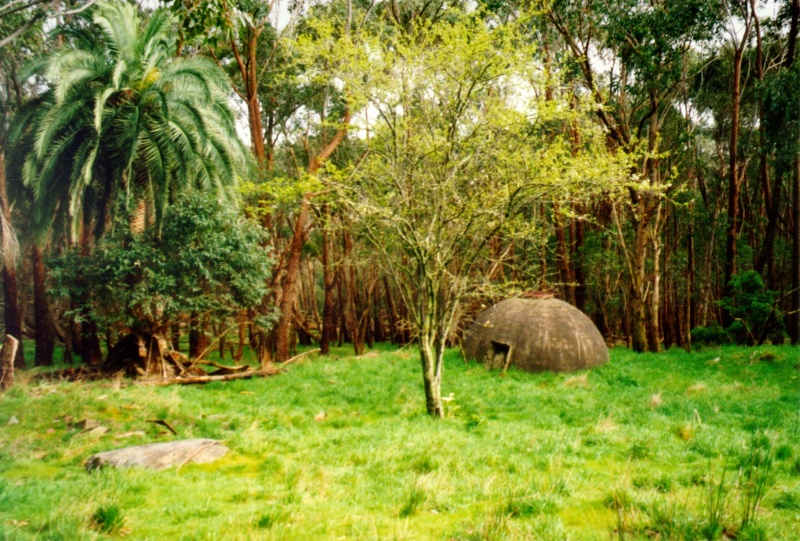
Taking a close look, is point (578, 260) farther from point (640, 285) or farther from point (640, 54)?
point (640, 54)

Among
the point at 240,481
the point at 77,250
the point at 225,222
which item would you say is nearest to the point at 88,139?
the point at 77,250

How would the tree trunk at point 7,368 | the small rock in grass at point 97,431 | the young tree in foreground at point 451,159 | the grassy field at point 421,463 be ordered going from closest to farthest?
the grassy field at point 421,463, the small rock in grass at point 97,431, the young tree in foreground at point 451,159, the tree trunk at point 7,368

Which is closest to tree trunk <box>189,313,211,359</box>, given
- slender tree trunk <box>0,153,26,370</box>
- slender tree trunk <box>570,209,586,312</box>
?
slender tree trunk <box>0,153,26,370</box>

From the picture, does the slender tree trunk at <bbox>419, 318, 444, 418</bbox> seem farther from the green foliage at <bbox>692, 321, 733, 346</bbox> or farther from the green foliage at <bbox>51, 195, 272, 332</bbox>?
the green foliage at <bbox>692, 321, 733, 346</bbox>

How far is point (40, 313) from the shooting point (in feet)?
71.9

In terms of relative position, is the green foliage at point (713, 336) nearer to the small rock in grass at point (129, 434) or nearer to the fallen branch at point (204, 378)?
the fallen branch at point (204, 378)

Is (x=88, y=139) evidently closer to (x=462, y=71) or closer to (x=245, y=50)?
(x=245, y=50)

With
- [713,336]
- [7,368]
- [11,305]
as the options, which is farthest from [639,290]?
[11,305]

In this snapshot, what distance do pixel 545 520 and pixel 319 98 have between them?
88.0 ft

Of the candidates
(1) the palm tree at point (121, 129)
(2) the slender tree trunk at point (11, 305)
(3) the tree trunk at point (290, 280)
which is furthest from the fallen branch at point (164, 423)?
(2) the slender tree trunk at point (11, 305)

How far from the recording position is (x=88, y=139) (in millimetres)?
17375

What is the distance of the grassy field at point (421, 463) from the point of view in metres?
5.67

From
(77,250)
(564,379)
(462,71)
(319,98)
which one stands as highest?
(319,98)

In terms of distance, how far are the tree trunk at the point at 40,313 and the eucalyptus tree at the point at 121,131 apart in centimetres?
421
